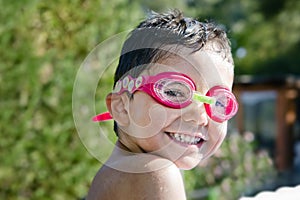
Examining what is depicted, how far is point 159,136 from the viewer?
1084 mm

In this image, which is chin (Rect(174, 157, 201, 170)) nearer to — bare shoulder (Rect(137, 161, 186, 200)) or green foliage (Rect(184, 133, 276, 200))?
bare shoulder (Rect(137, 161, 186, 200))

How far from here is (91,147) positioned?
1.18m

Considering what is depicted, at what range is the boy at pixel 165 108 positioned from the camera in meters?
1.05

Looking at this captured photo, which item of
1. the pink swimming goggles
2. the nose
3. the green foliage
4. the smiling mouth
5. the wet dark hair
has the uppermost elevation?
the wet dark hair

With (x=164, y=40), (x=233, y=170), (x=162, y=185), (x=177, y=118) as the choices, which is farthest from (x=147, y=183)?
(x=233, y=170)

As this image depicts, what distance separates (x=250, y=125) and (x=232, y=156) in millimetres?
10571

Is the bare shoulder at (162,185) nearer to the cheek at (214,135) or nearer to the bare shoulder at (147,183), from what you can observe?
the bare shoulder at (147,183)

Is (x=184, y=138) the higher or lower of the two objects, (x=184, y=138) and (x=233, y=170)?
the higher

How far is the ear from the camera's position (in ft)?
3.68

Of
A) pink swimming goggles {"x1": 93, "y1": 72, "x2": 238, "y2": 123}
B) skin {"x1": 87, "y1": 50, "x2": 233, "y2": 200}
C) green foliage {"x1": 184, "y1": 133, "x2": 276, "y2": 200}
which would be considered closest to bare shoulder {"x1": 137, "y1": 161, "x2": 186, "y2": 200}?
skin {"x1": 87, "y1": 50, "x2": 233, "y2": 200}

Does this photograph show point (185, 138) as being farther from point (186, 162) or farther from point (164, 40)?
point (164, 40)

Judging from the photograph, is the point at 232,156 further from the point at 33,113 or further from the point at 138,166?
the point at 138,166

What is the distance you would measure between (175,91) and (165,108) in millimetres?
36

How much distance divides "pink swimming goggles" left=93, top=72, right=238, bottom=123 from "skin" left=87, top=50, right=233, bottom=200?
0.03 ft
